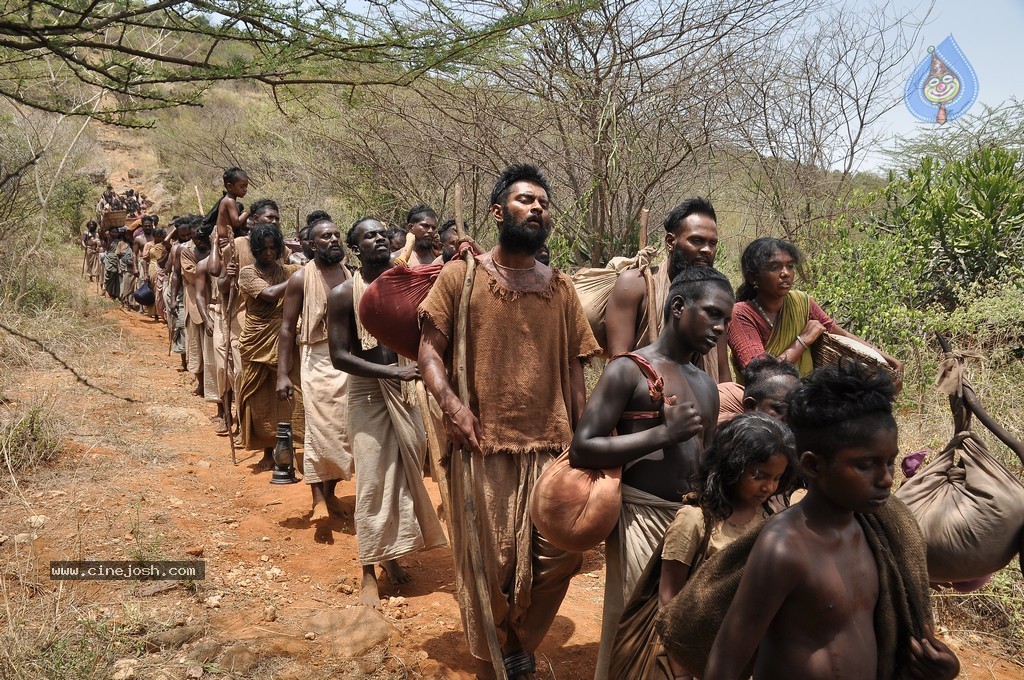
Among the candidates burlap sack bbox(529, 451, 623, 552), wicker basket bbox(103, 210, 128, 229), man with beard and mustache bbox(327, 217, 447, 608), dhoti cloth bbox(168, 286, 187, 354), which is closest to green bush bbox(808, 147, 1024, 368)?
man with beard and mustache bbox(327, 217, 447, 608)

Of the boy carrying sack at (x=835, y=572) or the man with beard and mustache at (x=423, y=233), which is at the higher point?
the man with beard and mustache at (x=423, y=233)

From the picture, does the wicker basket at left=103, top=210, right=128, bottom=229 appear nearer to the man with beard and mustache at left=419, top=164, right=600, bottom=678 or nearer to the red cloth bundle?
the red cloth bundle

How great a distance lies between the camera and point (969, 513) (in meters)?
2.63

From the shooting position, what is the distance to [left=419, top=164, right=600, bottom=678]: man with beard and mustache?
3539 millimetres

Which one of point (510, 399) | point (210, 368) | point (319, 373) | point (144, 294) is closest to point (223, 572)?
point (319, 373)

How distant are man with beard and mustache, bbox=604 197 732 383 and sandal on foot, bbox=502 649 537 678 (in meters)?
1.34

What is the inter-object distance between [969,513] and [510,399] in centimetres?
169

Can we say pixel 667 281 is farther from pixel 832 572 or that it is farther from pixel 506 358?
pixel 832 572

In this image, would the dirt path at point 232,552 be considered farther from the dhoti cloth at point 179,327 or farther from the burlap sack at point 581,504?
the dhoti cloth at point 179,327

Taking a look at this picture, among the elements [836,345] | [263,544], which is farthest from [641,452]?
[263,544]

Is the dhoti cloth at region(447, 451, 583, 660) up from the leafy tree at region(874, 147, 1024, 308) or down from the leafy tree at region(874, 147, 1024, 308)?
down

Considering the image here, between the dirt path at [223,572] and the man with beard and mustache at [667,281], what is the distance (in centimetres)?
152

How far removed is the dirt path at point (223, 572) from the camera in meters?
3.99

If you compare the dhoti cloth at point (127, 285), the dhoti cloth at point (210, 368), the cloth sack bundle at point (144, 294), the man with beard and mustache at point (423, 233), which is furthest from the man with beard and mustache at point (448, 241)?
the dhoti cloth at point (127, 285)
